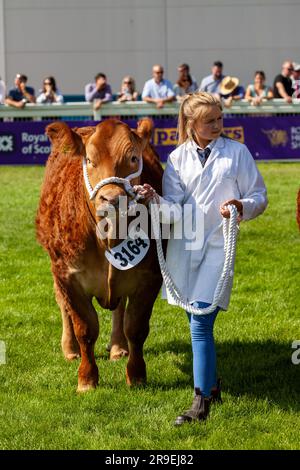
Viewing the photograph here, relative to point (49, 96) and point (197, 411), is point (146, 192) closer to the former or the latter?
point (197, 411)

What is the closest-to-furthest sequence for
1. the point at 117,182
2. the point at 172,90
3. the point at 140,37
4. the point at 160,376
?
the point at 117,182 < the point at 160,376 < the point at 172,90 < the point at 140,37

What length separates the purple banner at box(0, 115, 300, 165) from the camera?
698 inches

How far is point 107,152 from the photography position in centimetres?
502

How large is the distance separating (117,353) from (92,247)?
132 centimetres

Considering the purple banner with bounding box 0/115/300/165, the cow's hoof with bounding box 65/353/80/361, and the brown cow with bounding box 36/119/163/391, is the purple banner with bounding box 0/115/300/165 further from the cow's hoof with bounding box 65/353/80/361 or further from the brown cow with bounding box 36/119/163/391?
the brown cow with bounding box 36/119/163/391

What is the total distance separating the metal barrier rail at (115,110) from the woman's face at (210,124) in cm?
1336

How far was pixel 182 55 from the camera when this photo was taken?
29.2m

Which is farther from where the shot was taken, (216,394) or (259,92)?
(259,92)

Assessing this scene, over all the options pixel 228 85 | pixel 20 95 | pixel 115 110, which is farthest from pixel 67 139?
pixel 20 95

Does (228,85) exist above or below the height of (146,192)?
below

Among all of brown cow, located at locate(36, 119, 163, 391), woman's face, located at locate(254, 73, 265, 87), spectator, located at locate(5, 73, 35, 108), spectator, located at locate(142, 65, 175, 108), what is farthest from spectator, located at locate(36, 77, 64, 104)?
brown cow, located at locate(36, 119, 163, 391)

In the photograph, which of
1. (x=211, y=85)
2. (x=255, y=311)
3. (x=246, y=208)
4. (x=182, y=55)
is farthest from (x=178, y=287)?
(x=182, y=55)

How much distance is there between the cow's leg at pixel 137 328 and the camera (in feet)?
18.5

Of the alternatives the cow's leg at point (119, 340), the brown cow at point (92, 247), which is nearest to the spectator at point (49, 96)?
the cow's leg at point (119, 340)
